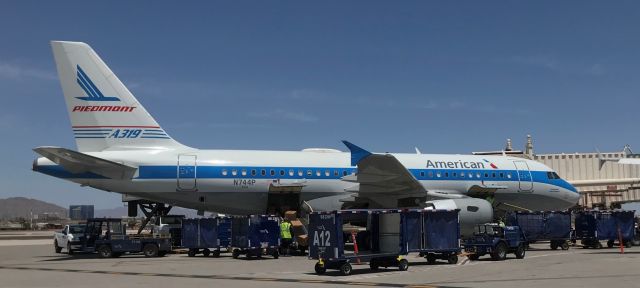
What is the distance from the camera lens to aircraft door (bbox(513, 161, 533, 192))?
113 ft

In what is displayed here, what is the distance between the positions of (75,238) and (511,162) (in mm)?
22646

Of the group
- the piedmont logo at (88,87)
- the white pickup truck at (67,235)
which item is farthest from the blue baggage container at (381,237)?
the white pickup truck at (67,235)

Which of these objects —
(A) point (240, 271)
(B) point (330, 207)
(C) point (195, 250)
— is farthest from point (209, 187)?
(A) point (240, 271)

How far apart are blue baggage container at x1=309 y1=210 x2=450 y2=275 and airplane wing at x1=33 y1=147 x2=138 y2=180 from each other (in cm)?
1162

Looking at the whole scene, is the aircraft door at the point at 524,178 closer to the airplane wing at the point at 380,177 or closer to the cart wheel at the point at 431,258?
the airplane wing at the point at 380,177

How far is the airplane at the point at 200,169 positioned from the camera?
2780cm

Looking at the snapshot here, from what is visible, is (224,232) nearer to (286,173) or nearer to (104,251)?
(286,173)

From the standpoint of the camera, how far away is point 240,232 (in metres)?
26.9

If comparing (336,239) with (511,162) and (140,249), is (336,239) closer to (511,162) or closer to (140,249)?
(140,249)

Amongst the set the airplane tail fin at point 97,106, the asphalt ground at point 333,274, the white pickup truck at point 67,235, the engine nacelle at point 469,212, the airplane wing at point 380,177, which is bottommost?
the asphalt ground at point 333,274

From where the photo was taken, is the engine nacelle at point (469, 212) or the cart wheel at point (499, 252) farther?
the engine nacelle at point (469, 212)

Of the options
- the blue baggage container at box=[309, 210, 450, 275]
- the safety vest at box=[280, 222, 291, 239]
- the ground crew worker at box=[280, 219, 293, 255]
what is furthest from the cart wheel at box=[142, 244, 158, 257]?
the blue baggage container at box=[309, 210, 450, 275]

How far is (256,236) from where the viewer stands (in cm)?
2619

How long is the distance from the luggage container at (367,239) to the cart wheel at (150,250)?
37.4 ft
